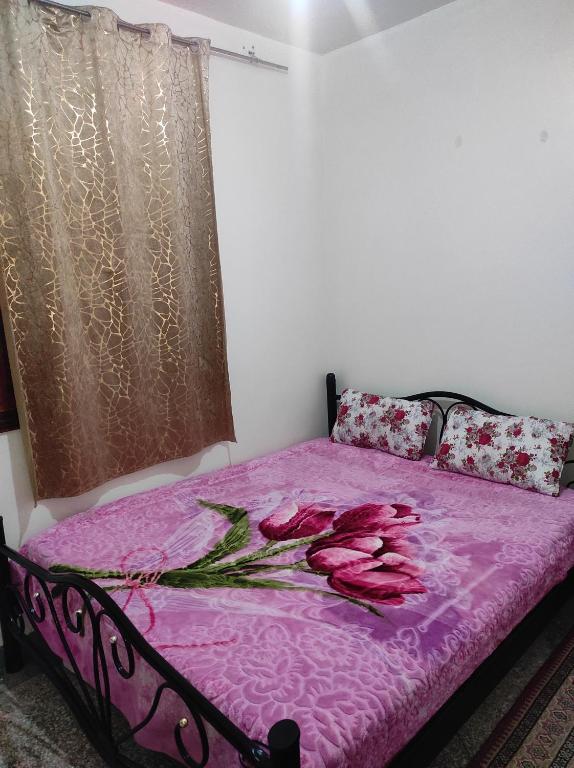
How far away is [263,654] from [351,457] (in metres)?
1.54

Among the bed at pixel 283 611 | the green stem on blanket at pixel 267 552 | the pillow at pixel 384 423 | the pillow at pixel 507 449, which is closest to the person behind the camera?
the bed at pixel 283 611

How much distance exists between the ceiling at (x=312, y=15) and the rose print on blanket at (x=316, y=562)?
2.21 metres

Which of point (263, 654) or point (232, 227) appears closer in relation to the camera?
point (263, 654)

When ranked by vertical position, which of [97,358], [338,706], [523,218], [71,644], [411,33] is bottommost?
[71,644]

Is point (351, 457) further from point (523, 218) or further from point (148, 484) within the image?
point (523, 218)

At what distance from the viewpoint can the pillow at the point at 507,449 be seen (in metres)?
2.27

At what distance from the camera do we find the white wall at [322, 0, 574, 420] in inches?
92.1

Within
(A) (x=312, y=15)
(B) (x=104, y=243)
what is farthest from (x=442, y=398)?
(A) (x=312, y=15)

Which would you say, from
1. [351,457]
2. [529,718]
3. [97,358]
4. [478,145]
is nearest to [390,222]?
[478,145]

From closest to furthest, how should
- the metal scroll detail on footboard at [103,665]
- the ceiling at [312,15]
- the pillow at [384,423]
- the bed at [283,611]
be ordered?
the metal scroll detail on footboard at [103,665] < the bed at [283,611] < the ceiling at [312,15] < the pillow at [384,423]

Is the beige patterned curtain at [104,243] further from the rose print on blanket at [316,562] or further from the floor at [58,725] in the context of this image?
the floor at [58,725]

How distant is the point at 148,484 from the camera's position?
2.57 meters

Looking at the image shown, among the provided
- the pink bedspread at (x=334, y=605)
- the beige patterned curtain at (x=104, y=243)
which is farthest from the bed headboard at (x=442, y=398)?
the beige patterned curtain at (x=104, y=243)

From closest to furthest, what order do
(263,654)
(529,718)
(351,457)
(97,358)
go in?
1. (263,654)
2. (529,718)
3. (97,358)
4. (351,457)
